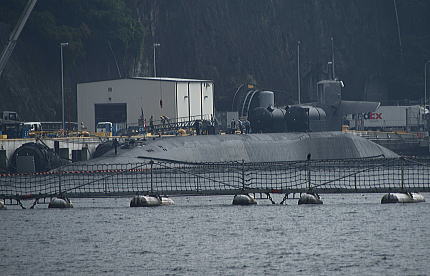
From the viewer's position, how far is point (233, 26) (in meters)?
135

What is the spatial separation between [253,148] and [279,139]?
2.89 meters

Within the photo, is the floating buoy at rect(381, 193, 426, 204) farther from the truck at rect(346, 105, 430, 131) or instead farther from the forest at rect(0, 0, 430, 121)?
the truck at rect(346, 105, 430, 131)

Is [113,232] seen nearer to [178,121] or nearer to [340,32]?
[178,121]

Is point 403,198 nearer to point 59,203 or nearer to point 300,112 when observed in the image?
point 59,203

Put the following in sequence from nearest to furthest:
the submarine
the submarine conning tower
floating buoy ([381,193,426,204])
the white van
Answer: floating buoy ([381,193,426,204])
the submarine
the submarine conning tower
the white van

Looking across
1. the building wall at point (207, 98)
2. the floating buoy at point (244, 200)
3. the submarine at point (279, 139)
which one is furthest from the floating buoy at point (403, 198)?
the building wall at point (207, 98)

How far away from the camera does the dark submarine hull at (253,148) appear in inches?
3059

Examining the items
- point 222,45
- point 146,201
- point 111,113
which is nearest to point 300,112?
point 111,113

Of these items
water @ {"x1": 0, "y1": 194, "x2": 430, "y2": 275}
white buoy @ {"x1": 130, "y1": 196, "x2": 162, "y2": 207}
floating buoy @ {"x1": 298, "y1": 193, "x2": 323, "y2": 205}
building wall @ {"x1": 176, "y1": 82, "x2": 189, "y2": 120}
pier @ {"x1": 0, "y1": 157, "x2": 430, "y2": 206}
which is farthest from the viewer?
building wall @ {"x1": 176, "y1": 82, "x2": 189, "y2": 120}

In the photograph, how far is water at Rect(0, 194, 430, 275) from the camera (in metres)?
36.3

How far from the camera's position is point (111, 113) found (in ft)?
323

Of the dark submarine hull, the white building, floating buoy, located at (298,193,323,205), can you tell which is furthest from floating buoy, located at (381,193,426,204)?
the white building

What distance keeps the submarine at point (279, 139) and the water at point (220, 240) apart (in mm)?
21748

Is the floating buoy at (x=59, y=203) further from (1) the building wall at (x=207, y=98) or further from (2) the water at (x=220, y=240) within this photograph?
(1) the building wall at (x=207, y=98)
